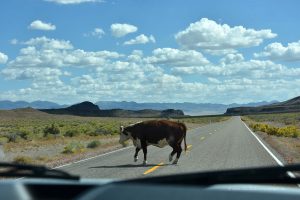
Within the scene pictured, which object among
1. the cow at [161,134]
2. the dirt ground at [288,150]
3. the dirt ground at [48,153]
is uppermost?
the cow at [161,134]

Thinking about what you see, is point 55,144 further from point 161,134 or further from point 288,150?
point 161,134

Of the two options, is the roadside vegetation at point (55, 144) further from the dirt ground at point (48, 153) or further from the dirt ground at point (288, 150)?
the dirt ground at point (288, 150)

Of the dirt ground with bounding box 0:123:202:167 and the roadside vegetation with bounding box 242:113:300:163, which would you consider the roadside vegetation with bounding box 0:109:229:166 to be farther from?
the roadside vegetation with bounding box 242:113:300:163

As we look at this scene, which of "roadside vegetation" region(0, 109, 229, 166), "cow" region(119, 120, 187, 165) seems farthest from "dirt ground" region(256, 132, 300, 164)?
"roadside vegetation" region(0, 109, 229, 166)

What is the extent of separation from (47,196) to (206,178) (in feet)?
3.04

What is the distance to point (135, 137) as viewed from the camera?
19641 mm

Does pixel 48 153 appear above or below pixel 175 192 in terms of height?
below

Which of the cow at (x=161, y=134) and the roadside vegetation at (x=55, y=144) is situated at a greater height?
the cow at (x=161, y=134)

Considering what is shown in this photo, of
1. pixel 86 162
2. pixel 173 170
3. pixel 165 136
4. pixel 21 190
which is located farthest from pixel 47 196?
pixel 86 162

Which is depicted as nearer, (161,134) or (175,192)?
(175,192)

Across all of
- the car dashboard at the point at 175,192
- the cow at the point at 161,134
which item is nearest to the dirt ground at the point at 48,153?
the cow at the point at 161,134

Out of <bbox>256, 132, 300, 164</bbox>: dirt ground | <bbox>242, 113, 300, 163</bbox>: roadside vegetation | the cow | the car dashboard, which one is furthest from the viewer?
<bbox>242, 113, 300, 163</bbox>: roadside vegetation

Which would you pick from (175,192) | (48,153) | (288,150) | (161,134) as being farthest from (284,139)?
(175,192)

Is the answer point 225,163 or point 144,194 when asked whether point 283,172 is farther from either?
point 225,163
